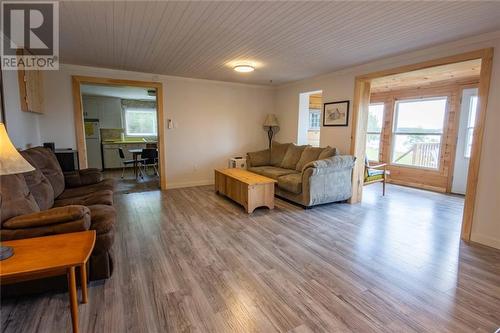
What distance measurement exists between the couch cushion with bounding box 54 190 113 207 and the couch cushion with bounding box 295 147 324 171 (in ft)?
10.4

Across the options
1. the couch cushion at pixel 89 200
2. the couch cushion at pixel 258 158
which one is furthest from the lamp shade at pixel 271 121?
the couch cushion at pixel 89 200

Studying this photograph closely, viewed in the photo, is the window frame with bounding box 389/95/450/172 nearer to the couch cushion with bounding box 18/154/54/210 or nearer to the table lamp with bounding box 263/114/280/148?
the table lamp with bounding box 263/114/280/148

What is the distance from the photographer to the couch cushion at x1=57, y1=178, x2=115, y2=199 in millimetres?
2984

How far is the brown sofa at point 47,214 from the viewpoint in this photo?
1.72 m

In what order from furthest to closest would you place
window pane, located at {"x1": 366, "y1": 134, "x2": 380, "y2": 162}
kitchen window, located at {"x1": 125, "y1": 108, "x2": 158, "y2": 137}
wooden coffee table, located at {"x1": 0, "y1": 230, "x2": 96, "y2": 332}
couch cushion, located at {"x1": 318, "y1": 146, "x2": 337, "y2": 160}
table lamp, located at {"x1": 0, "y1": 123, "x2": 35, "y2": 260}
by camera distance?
kitchen window, located at {"x1": 125, "y1": 108, "x2": 158, "y2": 137} → window pane, located at {"x1": 366, "y1": 134, "x2": 380, "y2": 162} → couch cushion, located at {"x1": 318, "y1": 146, "x2": 337, "y2": 160} → table lamp, located at {"x1": 0, "y1": 123, "x2": 35, "y2": 260} → wooden coffee table, located at {"x1": 0, "y1": 230, "x2": 96, "y2": 332}

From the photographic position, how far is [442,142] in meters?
5.38

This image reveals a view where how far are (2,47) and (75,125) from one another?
1.85 m

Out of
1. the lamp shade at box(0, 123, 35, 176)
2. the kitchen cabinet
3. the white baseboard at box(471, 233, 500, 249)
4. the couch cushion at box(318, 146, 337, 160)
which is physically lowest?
the white baseboard at box(471, 233, 500, 249)

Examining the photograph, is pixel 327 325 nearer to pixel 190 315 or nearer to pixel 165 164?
pixel 190 315

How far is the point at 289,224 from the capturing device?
3422 mm

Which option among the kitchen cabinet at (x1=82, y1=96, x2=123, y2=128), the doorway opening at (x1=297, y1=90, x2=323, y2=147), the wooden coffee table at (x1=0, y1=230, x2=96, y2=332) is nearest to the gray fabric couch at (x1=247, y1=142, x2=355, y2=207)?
the doorway opening at (x1=297, y1=90, x2=323, y2=147)

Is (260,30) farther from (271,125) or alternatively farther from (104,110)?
(104,110)

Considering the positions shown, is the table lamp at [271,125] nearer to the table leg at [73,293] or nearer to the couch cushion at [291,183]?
the couch cushion at [291,183]

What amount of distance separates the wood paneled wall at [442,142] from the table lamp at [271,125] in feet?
8.87
